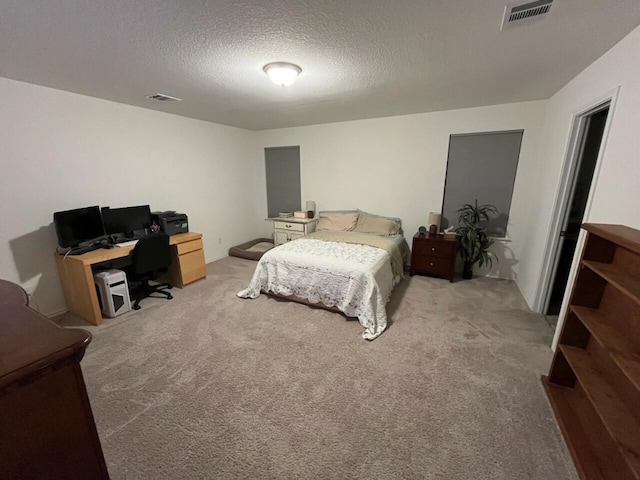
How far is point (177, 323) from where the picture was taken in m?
2.74

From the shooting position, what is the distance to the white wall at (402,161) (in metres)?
3.47

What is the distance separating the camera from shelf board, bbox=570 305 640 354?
135 cm

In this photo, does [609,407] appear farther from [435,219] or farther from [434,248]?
[435,219]

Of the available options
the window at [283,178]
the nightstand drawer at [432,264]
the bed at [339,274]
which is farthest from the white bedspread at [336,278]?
the window at [283,178]

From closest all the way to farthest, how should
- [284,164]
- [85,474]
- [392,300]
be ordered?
[85,474] → [392,300] → [284,164]

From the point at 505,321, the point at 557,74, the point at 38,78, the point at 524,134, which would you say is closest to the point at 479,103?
the point at 524,134

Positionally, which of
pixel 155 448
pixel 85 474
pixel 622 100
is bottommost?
pixel 155 448

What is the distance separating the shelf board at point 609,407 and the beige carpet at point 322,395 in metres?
0.34

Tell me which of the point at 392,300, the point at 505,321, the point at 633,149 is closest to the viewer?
the point at 633,149

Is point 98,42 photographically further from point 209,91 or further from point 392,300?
point 392,300

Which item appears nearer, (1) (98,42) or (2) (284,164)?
(1) (98,42)

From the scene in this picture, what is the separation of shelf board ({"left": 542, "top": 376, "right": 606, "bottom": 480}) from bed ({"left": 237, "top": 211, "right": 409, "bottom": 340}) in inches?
49.6

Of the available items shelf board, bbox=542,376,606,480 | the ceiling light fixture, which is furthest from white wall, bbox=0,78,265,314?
shelf board, bbox=542,376,606,480

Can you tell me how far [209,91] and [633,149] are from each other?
342 centimetres
